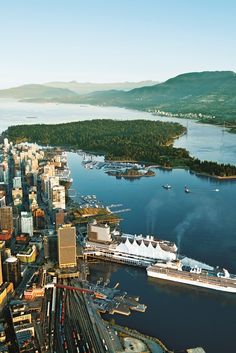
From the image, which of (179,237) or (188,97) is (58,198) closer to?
(179,237)

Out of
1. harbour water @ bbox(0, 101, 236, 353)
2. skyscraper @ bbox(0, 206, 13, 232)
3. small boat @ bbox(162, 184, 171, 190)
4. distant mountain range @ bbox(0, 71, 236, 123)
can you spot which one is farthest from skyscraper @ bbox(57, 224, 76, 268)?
distant mountain range @ bbox(0, 71, 236, 123)

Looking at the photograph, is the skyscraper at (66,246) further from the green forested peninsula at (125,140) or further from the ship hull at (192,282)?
the green forested peninsula at (125,140)

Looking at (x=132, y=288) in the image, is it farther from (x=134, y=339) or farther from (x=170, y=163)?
(x=170, y=163)

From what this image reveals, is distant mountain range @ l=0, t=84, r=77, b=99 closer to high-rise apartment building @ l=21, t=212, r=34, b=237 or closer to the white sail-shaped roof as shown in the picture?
high-rise apartment building @ l=21, t=212, r=34, b=237

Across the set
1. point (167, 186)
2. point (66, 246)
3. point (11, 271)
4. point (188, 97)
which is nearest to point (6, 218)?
point (66, 246)

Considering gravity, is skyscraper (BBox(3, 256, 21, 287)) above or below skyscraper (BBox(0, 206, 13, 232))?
below

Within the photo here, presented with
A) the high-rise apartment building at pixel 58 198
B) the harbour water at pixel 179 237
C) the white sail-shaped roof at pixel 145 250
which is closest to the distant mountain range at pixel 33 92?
the harbour water at pixel 179 237
